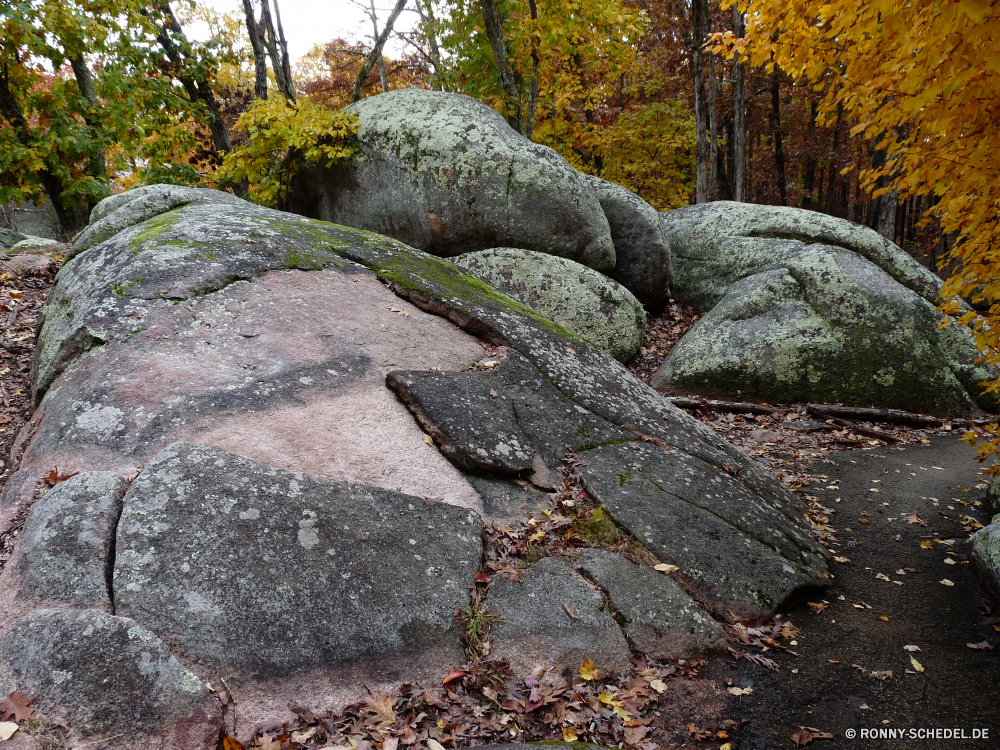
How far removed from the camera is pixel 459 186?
9.70 metres

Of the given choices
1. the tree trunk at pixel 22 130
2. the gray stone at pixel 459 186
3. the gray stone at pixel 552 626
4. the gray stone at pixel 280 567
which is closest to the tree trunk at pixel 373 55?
the gray stone at pixel 459 186

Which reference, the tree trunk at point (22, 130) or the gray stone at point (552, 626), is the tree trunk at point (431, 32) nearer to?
the tree trunk at point (22, 130)

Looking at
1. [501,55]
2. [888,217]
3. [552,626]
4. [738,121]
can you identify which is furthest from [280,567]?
[738,121]

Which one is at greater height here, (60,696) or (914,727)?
(60,696)

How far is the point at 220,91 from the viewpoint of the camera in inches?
666

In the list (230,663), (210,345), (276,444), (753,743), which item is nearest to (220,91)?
(210,345)

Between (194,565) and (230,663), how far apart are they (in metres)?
0.51

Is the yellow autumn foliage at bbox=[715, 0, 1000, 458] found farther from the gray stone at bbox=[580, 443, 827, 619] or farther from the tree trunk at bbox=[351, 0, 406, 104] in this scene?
the tree trunk at bbox=[351, 0, 406, 104]

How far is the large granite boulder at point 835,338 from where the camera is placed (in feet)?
29.7

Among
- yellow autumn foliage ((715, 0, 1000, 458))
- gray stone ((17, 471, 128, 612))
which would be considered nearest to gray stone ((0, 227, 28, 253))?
gray stone ((17, 471, 128, 612))

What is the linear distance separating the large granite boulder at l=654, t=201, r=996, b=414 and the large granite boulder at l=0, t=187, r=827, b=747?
3.79 m

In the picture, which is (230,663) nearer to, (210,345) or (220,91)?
(210,345)

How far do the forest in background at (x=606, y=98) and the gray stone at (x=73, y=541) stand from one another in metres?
4.31

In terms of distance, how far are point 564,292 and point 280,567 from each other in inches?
289
